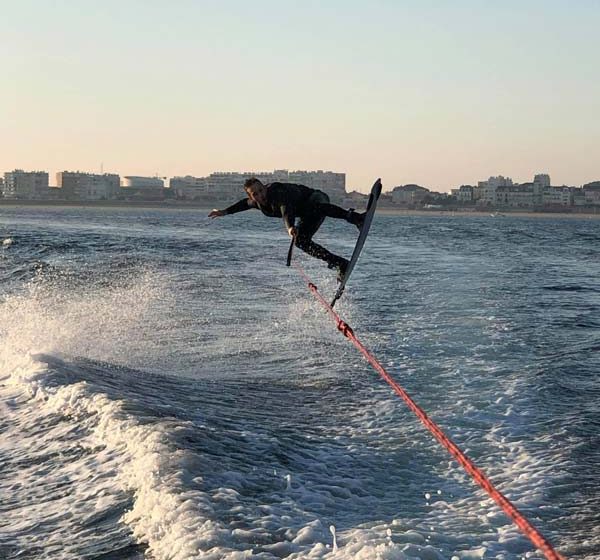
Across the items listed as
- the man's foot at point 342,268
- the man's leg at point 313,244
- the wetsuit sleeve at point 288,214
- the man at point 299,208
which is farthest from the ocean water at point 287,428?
the wetsuit sleeve at point 288,214

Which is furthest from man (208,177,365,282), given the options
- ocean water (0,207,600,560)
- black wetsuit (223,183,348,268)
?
ocean water (0,207,600,560)

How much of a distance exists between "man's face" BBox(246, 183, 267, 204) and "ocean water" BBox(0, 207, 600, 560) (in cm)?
227

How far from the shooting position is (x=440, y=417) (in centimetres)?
844

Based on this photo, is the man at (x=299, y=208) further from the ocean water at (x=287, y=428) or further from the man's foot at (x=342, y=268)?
the ocean water at (x=287, y=428)

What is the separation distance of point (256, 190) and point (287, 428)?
3.39 metres

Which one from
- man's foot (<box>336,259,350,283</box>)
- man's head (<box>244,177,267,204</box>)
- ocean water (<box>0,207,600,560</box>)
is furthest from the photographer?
man's foot (<box>336,259,350,283</box>)

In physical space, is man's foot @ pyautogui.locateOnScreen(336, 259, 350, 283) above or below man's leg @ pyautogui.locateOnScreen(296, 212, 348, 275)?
below

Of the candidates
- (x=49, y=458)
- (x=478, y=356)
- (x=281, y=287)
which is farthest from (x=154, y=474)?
(x=281, y=287)

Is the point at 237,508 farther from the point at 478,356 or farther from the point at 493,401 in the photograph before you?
the point at 478,356

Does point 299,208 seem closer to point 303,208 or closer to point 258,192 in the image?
point 303,208

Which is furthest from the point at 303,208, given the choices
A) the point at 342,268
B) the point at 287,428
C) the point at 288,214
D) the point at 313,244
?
the point at 287,428

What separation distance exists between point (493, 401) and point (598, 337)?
477 centimetres

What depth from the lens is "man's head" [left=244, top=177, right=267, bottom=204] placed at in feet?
32.3

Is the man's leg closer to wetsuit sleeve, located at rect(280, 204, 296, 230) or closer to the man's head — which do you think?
wetsuit sleeve, located at rect(280, 204, 296, 230)
